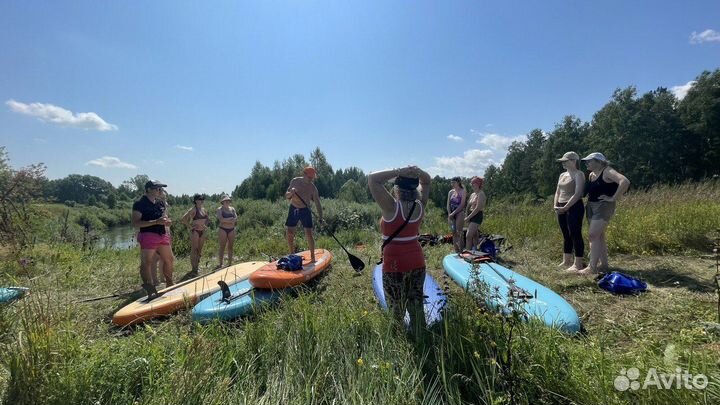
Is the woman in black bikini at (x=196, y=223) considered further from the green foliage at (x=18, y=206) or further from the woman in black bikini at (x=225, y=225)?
the green foliage at (x=18, y=206)

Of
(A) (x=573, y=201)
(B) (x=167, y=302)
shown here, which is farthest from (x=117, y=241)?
(A) (x=573, y=201)

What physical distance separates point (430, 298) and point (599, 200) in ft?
9.95

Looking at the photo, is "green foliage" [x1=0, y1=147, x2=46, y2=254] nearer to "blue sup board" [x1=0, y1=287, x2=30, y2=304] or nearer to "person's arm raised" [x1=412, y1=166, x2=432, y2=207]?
"blue sup board" [x1=0, y1=287, x2=30, y2=304]

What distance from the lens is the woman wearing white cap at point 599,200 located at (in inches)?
178

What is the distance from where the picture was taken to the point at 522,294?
325 centimetres

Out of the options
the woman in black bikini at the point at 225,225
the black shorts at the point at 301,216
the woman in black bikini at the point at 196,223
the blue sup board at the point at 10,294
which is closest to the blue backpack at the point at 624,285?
the black shorts at the point at 301,216

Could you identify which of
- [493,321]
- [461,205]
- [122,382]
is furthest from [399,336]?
[461,205]

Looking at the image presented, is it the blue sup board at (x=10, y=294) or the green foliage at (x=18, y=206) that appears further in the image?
the green foliage at (x=18, y=206)

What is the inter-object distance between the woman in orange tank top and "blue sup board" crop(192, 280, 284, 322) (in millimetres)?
1477

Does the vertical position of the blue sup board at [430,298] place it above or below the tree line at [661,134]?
below

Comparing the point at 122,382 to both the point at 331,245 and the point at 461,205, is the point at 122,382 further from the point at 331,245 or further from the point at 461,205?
the point at 331,245

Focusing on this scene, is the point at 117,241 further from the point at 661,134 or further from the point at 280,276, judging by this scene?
the point at 661,134

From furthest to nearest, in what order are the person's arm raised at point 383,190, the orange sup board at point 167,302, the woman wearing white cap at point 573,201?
the woman wearing white cap at point 573,201, the orange sup board at point 167,302, the person's arm raised at point 383,190

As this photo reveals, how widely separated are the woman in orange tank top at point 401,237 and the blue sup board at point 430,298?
0.38 feet
